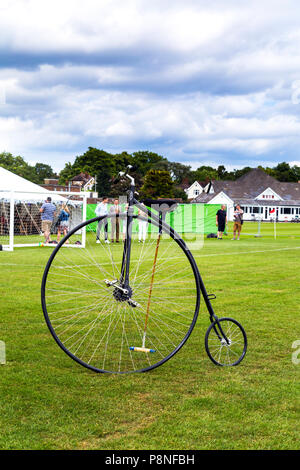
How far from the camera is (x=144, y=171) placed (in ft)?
393

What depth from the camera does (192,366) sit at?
5.62m

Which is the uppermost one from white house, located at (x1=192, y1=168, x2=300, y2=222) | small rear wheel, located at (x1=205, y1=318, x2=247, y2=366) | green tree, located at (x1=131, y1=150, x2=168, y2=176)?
green tree, located at (x1=131, y1=150, x2=168, y2=176)

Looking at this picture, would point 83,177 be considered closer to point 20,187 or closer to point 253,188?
point 253,188

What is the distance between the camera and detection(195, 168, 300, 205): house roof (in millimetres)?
115756

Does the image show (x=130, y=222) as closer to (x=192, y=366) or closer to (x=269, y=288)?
(x=192, y=366)

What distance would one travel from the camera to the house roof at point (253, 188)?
380ft

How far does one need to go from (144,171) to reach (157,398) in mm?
116182

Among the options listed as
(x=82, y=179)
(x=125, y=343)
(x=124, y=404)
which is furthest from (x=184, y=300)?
(x=82, y=179)

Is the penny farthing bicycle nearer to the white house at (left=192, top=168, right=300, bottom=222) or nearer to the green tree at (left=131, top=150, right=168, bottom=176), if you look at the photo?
the white house at (left=192, top=168, right=300, bottom=222)

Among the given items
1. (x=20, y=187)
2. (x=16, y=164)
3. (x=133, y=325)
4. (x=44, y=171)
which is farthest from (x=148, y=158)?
(x=133, y=325)

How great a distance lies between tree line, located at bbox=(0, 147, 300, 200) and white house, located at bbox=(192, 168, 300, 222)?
8316 millimetres

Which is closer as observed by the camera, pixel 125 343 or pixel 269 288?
pixel 125 343


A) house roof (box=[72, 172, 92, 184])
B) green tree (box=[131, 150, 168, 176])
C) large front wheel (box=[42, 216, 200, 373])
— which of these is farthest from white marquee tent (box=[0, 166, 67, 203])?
green tree (box=[131, 150, 168, 176])
